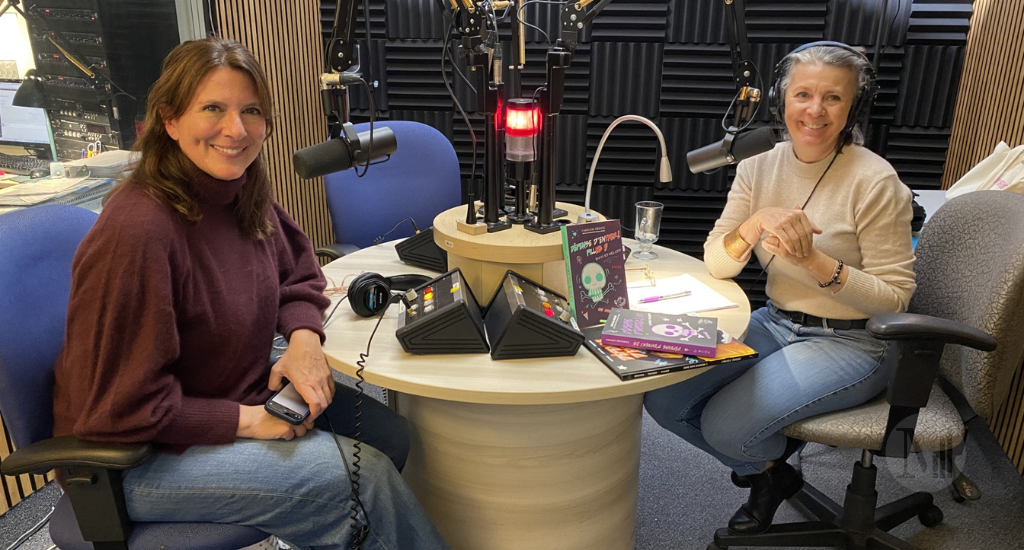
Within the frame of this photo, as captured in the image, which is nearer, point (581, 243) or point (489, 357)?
point (489, 357)

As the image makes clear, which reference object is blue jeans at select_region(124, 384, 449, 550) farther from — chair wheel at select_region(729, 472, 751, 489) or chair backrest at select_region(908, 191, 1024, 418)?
chair backrest at select_region(908, 191, 1024, 418)

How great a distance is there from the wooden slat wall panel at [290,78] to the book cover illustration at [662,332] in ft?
8.00

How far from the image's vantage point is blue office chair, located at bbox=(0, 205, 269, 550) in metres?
1.39

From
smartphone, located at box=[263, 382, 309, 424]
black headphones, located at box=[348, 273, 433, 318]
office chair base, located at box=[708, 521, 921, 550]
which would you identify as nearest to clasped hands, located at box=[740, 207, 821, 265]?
office chair base, located at box=[708, 521, 921, 550]

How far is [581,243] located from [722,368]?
2.13 feet

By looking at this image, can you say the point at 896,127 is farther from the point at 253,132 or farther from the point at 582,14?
the point at 253,132

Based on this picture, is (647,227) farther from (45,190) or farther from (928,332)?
(45,190)

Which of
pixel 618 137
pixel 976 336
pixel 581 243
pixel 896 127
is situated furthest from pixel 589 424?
pixel 896 127

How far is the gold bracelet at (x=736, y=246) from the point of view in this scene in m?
2.19

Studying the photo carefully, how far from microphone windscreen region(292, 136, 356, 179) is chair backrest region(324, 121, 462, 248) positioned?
1193 millimetres

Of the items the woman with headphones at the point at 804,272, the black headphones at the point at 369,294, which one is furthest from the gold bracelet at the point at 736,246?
the black headphones at the point at 369,294

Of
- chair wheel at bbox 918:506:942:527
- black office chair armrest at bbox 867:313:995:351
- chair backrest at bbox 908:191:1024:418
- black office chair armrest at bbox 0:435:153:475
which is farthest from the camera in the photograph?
chair wheel at bbox 918:506:942:527

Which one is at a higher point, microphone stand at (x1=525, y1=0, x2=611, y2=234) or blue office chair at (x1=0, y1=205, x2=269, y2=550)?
microphone stand at (x1=525, y1=0, x2=611, y2=234)

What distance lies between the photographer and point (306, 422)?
5.35ft
